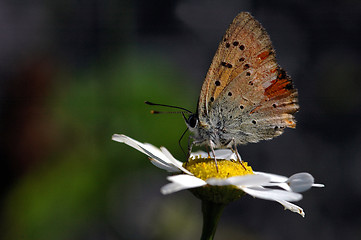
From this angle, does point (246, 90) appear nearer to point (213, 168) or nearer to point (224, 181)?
point (213, 168)

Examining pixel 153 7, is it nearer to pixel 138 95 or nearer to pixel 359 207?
pixel 138 95

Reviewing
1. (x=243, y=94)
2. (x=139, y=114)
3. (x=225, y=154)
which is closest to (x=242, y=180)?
(x=243, y=94)

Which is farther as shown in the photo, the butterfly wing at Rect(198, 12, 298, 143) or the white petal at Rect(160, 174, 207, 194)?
the butterfly wing at Rect(198, 12, 298, 143)

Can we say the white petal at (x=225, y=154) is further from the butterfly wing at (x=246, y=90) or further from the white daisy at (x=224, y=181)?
the white daisy at (x=224, y=181)

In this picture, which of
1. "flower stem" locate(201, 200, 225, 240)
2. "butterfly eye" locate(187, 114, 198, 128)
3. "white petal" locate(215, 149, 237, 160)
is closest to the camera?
"flower stem" locate(201, 200, 225, 240)

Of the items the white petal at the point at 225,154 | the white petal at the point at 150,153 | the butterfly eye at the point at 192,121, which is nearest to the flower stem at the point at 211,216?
the white petal at the point at 150,153

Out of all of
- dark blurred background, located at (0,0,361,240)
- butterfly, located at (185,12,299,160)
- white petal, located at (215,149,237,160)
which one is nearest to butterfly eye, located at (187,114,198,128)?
butterfly, located at (185,12,299,160)

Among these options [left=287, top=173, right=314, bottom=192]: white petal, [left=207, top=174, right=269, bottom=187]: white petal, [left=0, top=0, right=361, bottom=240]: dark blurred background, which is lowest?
[left=0, top=0, right=361, bottom=240]: dark blurred background

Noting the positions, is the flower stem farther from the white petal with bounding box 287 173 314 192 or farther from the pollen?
the white petal with bounding box 287 173 314 192
